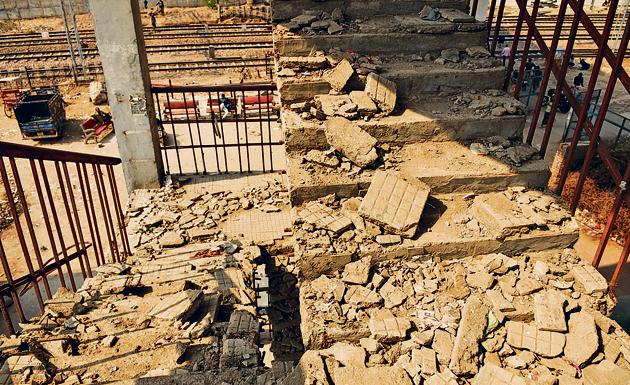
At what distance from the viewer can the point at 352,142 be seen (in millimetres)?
5387

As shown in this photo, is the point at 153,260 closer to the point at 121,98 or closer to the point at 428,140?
the point at 121,98

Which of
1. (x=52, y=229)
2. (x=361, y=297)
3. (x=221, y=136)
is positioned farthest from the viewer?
(x=221, y=136)

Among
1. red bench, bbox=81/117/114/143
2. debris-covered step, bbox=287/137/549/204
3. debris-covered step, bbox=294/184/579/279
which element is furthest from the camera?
red bench, bbox=81/117/114/143

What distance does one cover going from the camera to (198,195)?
699 centimetres

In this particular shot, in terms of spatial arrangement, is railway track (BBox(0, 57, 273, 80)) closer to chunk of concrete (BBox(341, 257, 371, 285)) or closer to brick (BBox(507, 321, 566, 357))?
chunk of concrete (BBox(341, 257, 371, 285))

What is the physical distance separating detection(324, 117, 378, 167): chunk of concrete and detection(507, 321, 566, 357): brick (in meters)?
2.32

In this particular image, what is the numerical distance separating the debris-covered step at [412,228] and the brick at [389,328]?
2.35ft

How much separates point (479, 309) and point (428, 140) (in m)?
2.43

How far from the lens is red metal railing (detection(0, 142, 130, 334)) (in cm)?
393

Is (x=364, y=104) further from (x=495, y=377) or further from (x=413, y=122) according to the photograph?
(x=495, y=377)

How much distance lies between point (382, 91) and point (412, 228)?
6.66 feet

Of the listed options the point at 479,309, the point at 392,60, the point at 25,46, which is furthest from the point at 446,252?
the point at 25,46

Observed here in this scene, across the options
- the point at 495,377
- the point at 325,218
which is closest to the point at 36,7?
the point at 325,218

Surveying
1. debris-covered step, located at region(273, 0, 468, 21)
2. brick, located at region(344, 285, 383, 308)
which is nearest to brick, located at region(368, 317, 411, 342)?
brick, located at region(344, 285, 383, 308)
